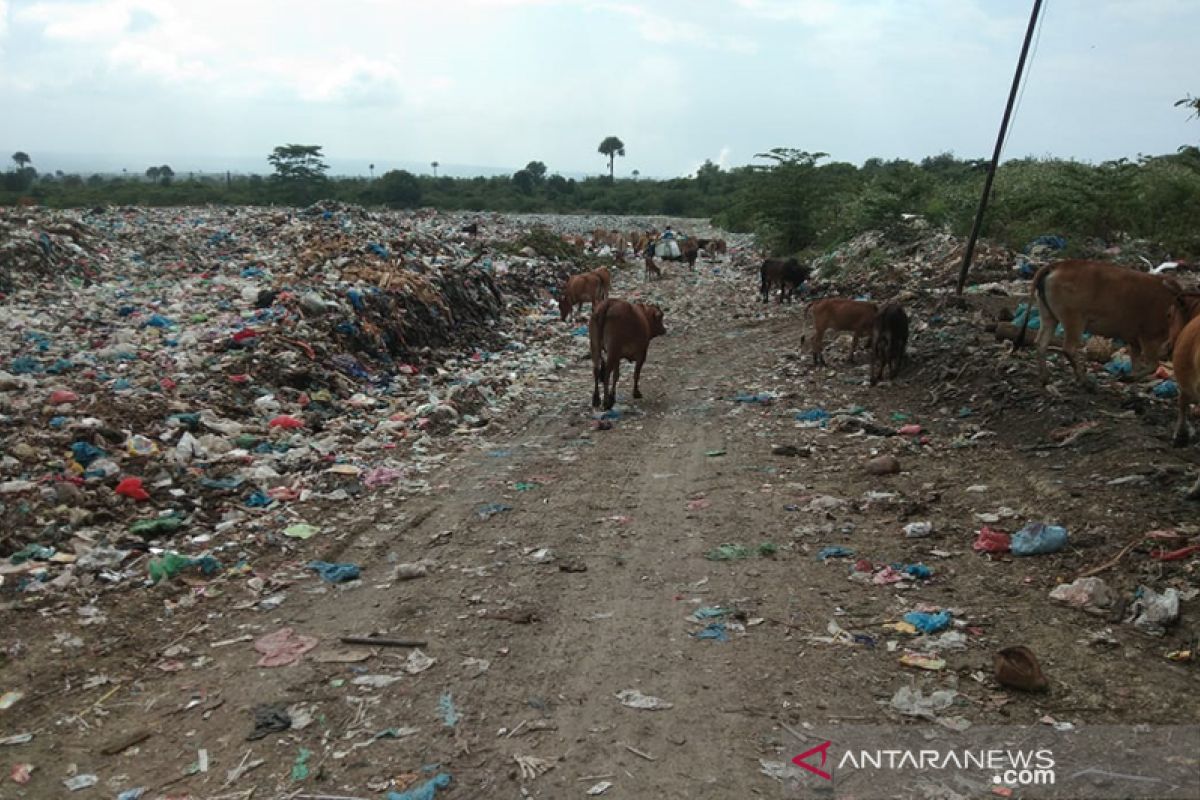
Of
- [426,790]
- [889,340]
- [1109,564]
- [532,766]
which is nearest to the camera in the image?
[426,790]

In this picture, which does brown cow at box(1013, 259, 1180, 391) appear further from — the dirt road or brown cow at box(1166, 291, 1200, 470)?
brown cow at box(1166, 291, 1200, 470)

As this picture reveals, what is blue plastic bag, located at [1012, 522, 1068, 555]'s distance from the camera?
4.46m

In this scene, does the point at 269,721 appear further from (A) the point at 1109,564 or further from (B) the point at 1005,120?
(B) the point at 1005,120

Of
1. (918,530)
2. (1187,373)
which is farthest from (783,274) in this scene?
(918,530)

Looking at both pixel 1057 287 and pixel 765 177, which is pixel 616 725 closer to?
pixel 1057 287

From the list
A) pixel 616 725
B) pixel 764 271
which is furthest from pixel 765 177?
pixel 616 725

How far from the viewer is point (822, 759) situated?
2982mm

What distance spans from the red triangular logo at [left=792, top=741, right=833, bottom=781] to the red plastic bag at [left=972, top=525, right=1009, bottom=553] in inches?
83.8

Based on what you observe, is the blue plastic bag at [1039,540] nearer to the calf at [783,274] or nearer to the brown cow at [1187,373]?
the brown cow at [1187,373]

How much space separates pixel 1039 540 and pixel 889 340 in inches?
177

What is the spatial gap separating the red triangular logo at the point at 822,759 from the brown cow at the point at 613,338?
18.4 feet

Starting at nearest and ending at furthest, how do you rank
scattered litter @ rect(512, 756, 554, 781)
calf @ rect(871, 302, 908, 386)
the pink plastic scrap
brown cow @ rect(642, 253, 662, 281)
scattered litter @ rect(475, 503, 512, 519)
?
scattered litter @ rect(512, 756, 554, 781)
the pink plastic scrap
scattered litter @ rect(475, 503, 512, 519)
calf @ rect(871, 302, 908, 386)
brown cow @ rect(642, 253, 662, 281)

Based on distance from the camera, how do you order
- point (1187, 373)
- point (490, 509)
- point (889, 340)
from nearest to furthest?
point (1187, 373) → point (490, 509) → point (889, 340)

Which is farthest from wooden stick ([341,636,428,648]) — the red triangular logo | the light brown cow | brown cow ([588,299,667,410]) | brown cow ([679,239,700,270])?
brown cow ([679,239,700,270])
